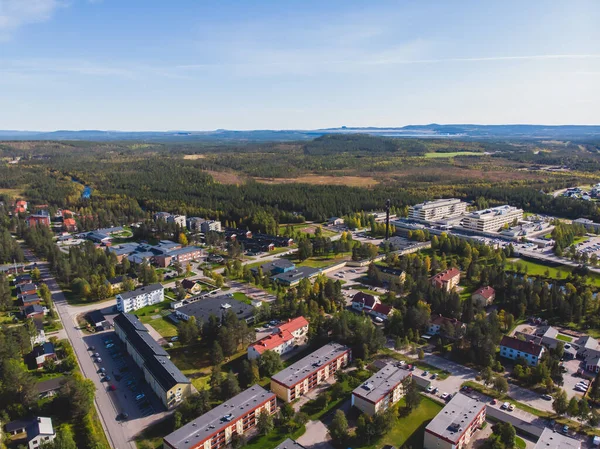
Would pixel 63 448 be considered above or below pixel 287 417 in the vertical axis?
above

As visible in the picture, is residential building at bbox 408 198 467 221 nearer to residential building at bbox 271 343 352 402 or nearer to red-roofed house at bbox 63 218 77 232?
residential building at bbox 271 343 352 402

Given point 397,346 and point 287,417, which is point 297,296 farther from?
point 287,417

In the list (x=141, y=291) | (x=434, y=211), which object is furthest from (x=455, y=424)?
(x=434, y=211)

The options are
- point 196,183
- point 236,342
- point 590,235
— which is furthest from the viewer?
point 196,183

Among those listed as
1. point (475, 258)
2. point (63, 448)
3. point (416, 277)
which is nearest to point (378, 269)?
point (416, 277)

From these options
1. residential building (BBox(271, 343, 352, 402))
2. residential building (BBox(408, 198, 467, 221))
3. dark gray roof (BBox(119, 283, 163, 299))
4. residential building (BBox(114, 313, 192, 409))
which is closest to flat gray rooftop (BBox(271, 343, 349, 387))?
residential building (BBox(271, 343, 352, 402))

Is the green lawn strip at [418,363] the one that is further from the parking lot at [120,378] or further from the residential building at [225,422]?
the parking lot at [120,378]

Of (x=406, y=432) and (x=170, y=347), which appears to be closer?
(x=406, y=432)

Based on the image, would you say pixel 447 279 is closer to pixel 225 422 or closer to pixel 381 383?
pixel 381 383
